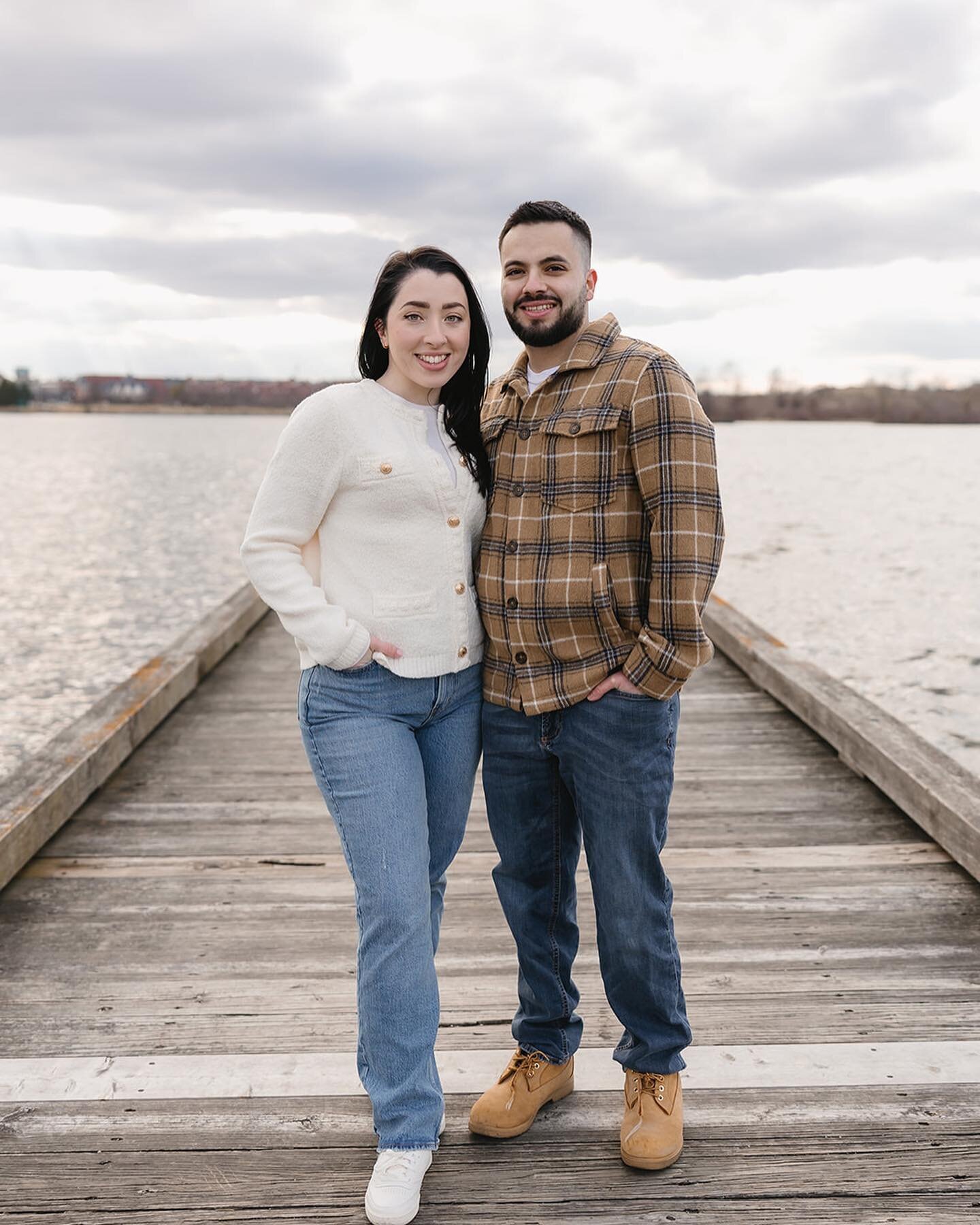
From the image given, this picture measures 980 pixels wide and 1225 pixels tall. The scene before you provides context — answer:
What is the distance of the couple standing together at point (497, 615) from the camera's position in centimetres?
219

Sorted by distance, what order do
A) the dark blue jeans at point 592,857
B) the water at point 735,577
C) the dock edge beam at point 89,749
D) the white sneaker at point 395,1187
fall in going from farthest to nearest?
1. the water at point 735,577
2. the dock edge beam at point 89,749
3. the dark blue jeans at point 592,857
4. the white sneaker at point 395,1187

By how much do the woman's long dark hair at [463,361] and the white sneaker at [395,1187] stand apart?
1371 mm

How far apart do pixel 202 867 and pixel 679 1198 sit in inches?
82.7

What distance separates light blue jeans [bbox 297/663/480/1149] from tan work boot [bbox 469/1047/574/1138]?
16cm

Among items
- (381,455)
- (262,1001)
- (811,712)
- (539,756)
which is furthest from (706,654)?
(811,712)

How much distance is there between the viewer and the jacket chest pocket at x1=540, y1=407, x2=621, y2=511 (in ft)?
7.39

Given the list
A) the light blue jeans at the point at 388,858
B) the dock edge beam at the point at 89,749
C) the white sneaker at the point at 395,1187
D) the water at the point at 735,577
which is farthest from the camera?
the water at the point at 735,577

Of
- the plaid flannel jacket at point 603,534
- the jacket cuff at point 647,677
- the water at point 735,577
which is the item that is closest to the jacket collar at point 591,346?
the plaid flannel jacket at point 603,534

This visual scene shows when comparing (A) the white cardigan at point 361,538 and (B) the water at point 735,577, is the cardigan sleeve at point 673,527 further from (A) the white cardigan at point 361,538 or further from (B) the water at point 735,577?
(B) the water at point 735,577

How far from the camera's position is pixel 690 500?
2186mm

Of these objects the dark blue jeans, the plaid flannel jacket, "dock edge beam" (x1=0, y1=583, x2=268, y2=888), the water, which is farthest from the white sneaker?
the water

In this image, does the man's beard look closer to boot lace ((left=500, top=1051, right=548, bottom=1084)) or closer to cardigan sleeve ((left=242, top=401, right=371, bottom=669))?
cardigan sleeve ((left=242, top=401, right=371, bottom=669))

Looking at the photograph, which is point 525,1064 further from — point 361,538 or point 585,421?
point 585,421

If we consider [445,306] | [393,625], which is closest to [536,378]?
[445,306]
